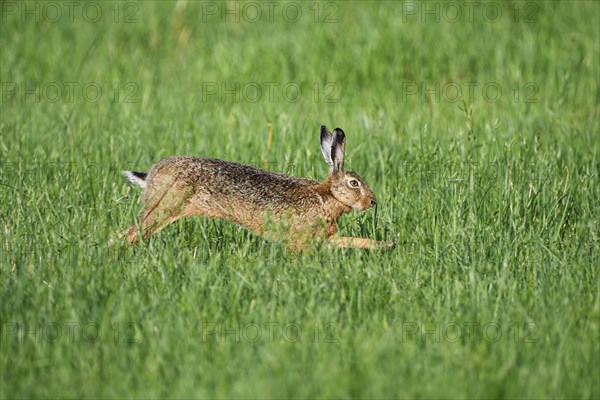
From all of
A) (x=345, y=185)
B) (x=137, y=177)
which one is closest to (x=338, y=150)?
(x=345, y=185)

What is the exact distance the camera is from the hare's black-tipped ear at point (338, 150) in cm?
657

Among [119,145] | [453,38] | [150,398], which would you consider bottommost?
[150,398]

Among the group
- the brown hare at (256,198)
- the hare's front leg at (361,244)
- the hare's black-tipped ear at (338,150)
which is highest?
the hare's black-tipped ear at (338,150)

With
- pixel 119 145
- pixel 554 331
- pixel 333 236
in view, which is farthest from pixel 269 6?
pixel 554 331

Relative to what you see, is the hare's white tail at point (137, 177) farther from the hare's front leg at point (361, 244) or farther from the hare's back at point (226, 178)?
the hare's front leg at point (361, 244)

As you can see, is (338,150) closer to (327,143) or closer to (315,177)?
(327,143)

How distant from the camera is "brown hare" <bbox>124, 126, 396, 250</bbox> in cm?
629

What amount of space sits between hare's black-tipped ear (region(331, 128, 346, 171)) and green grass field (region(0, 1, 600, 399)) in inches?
16.2

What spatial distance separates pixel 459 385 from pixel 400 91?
5974 mm

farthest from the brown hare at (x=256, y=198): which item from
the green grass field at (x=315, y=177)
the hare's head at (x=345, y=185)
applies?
the green grass field at (x=315, y=177)

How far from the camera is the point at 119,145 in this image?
816cm

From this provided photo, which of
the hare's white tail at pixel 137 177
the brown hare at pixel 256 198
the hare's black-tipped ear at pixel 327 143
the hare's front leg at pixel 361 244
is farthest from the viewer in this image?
the hare's black-tipped ear at pixel 327 143

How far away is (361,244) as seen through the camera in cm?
613

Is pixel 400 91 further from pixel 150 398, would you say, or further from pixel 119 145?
pixel 150 398
